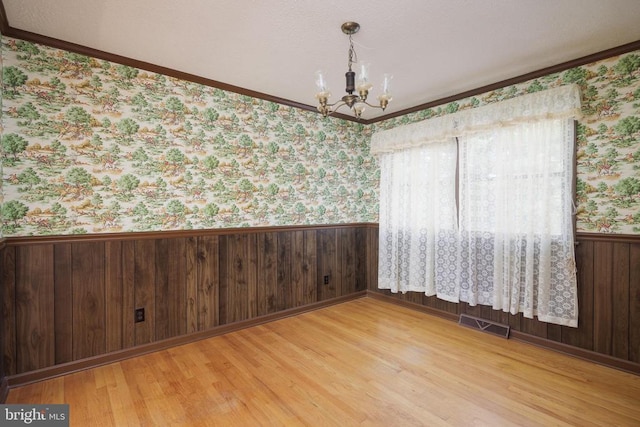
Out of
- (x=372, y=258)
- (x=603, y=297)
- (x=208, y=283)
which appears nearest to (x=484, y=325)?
(x=603, y=297)

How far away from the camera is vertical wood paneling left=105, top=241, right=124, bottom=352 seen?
8.17 ft

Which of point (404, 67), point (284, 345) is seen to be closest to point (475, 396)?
point (284, 345)

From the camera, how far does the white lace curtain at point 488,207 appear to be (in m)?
2.65

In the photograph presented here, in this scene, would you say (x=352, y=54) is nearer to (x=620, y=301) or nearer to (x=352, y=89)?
(x=352, y=89)

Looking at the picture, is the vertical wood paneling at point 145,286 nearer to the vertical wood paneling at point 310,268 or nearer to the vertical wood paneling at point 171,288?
the vertical wood paneling at point 171,288

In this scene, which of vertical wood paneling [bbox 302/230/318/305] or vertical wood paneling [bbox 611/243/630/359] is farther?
vertical wood paneling [bbox 302/230/318/305]

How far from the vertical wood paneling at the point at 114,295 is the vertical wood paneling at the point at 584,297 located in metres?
3.99

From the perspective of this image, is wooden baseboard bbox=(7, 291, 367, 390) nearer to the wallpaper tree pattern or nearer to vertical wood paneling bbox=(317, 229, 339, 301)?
vertical wood paneling bbox=(317, 229, 339, 301)

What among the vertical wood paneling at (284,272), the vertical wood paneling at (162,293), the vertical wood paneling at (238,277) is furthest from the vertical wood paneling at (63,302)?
the vertical wood paneling at (284,272)

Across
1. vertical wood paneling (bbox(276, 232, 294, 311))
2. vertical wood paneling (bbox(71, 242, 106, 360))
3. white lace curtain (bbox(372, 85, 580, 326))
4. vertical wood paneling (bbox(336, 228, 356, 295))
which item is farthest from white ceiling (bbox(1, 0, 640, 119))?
vertical wood paneling (bbox(336, 228, 356, 295))

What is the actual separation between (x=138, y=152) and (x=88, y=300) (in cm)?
131

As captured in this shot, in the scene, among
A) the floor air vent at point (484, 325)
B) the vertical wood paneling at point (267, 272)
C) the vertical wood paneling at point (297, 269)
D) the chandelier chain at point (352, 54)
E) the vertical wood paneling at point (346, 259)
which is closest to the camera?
the chandelier chain at point (352, 54)

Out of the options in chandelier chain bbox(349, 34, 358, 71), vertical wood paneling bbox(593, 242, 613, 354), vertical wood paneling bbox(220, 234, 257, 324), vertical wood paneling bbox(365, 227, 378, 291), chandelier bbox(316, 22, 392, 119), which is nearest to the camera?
chandelier bbox(316, 22, 392, 119)

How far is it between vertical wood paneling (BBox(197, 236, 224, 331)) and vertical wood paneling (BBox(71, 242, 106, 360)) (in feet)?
2.59
